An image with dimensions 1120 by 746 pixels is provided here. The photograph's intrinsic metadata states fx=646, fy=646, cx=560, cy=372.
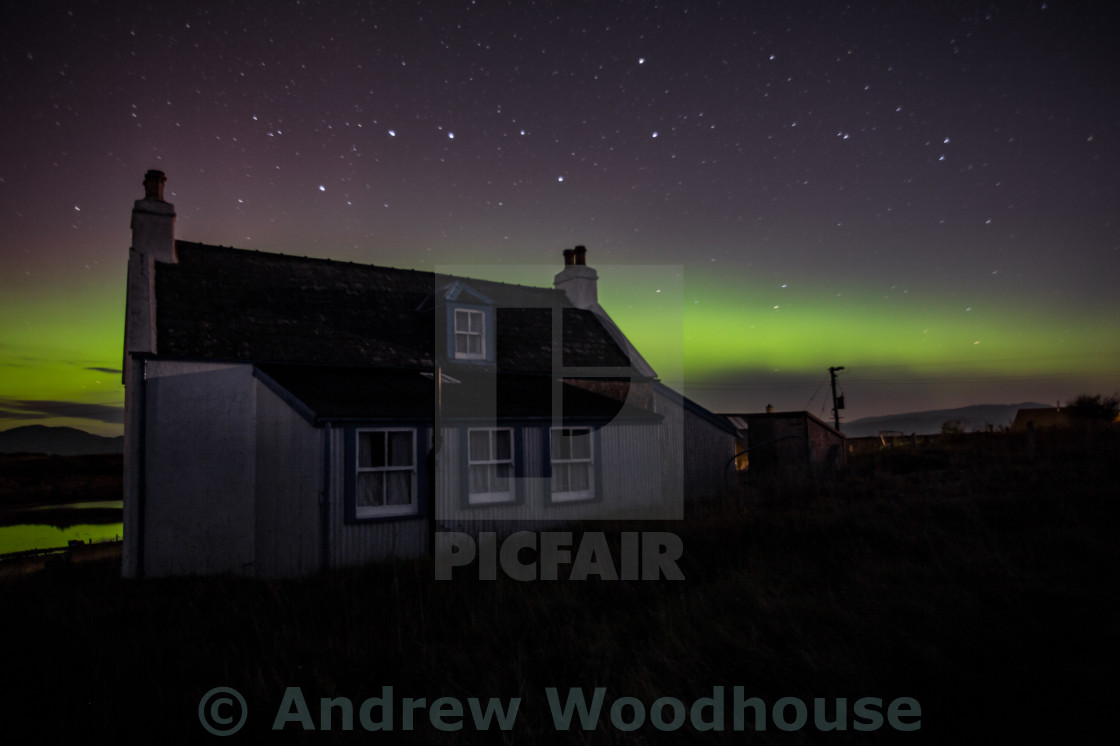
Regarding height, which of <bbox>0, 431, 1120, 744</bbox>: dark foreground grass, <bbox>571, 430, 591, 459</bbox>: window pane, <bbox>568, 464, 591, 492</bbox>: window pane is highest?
<bbox>571, 430, 591, 459</bbox>: window pane

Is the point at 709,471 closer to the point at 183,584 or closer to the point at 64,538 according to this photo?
the point at 183,584

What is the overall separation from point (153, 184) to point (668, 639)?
51.3 feet

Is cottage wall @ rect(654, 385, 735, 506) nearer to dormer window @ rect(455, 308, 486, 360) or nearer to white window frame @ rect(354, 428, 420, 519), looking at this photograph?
dormer window @ rect(455, 308, 486, 360)

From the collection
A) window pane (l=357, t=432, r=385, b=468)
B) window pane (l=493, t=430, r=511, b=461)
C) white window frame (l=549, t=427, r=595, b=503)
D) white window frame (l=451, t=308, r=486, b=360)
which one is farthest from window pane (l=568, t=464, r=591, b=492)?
window pane (l=357, t=432, r=385, b=468)

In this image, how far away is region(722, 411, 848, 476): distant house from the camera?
31312 millimetres

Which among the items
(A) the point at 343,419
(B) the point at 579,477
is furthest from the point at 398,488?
(B) the point at 579,477

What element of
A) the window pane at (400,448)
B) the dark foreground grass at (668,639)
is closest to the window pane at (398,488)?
the window pane at (400,448)

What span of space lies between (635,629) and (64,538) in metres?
33.2

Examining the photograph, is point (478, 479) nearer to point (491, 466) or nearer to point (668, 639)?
point (491, 466)

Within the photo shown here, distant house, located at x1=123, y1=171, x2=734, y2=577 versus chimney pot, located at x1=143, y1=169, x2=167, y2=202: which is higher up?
chimney pot, located at x1=143, y1=169, x2=167, y2=202

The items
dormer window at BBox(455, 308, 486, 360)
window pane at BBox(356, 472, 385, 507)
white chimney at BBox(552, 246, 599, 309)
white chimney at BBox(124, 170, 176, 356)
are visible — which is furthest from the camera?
white chimney at BBox(552, 246, 599, 309)

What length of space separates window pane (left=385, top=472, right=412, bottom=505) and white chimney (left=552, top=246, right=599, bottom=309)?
1024 centimetres

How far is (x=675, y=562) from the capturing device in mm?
10180

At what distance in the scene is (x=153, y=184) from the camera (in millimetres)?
15367
